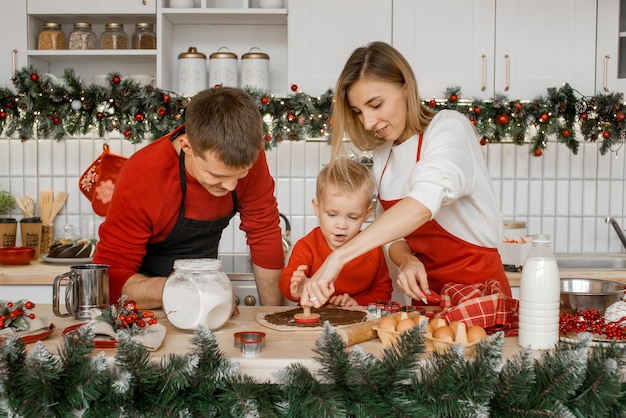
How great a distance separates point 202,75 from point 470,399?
2.47 m

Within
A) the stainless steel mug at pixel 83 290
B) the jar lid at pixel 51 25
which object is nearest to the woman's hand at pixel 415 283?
the stainless steel mug at pixel 83 290

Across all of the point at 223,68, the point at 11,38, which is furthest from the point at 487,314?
the point at 11,38

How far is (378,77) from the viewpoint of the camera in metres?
1.83

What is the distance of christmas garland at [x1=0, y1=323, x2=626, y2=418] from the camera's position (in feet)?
3.60

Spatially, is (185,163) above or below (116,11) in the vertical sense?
below

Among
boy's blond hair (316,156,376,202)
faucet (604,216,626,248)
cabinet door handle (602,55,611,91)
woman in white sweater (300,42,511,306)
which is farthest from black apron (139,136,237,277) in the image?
faucet (604,216,626,248)

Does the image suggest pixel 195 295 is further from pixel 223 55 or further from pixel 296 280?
pixel 223 55

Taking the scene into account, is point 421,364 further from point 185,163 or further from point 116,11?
point 116,11

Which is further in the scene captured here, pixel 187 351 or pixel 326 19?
pixel 326 19

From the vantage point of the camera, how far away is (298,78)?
3.18 metres

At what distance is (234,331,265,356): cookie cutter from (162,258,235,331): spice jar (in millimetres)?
151

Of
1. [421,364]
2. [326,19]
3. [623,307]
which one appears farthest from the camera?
[326,19]

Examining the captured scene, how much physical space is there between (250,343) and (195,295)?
21 cm

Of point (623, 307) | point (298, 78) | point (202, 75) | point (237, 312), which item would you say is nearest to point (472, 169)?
point (623, 307)
